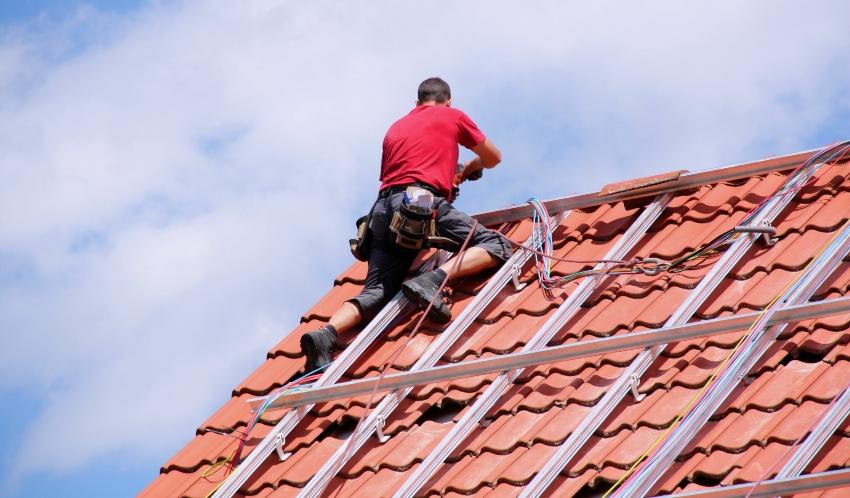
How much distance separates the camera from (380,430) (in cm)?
700

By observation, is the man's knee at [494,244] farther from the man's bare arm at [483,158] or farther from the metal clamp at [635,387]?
the metal clamp at [635,387]

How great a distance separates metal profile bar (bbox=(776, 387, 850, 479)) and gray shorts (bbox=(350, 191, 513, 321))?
114 inches

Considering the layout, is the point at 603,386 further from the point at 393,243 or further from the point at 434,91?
the point at 434,91

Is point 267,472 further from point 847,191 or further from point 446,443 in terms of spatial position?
point 847,191

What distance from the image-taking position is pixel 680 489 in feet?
18.4

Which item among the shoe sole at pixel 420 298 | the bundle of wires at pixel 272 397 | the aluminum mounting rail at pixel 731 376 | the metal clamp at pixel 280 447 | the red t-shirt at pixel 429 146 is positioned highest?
the red t-shirt at pixel 429 146

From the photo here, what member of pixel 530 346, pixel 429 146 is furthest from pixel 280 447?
pixel 429 146

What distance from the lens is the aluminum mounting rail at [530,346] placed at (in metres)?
6.38

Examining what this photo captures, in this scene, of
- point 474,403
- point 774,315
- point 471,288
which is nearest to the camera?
point 774,315

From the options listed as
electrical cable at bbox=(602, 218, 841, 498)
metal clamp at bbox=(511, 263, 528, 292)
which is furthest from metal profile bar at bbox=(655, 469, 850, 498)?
metal clamp at bbox=(511, 263, 528, 292)

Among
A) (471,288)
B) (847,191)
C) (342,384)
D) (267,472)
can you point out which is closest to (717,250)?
(847,191)

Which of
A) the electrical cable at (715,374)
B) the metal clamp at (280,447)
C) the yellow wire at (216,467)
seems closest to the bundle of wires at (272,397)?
the yellow wire at (216,467)

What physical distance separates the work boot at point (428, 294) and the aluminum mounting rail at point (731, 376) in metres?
2.10

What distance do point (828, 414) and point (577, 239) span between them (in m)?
2.90
